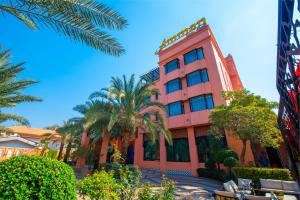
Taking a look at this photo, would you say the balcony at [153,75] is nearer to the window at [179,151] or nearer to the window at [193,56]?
the window at [193,56]

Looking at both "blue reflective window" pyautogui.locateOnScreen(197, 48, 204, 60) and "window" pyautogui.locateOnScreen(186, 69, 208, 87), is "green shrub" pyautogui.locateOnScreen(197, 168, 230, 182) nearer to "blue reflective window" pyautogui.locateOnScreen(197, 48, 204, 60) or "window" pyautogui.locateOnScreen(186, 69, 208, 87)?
"window" pyautogui.locateOnScreen(186, 69, 208, 87)

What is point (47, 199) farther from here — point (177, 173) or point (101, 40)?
point (177, 173)

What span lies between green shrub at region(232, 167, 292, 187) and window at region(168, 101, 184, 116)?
8769 millimetres

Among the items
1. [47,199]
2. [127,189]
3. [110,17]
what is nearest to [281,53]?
[110,17]

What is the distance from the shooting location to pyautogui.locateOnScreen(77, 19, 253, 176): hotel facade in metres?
15.3

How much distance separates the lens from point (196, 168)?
14758 mm

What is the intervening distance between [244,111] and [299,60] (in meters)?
7.66

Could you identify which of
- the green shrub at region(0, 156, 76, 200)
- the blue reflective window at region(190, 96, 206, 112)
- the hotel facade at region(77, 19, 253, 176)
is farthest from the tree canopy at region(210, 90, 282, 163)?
the green shrub at region(0, 156, 76, 200)

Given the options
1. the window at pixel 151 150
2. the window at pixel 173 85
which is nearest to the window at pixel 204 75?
the window at pixel 173 85

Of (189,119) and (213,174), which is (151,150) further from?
(213,174)

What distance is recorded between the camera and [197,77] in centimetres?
1728

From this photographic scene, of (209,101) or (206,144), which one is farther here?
(209,101)

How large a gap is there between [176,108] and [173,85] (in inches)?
123

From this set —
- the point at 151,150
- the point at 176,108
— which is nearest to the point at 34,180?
the point at 176,108
